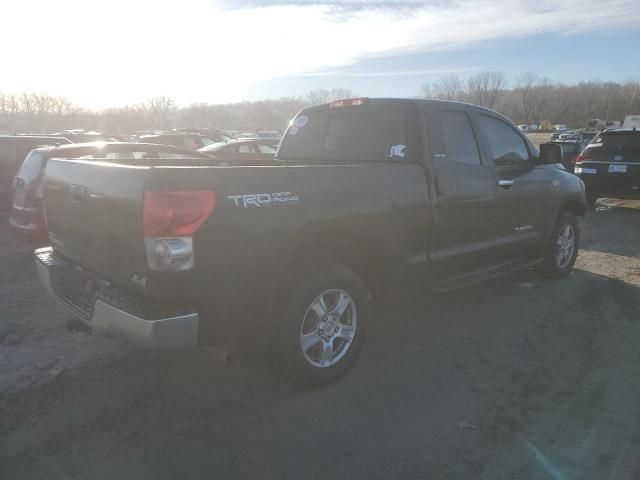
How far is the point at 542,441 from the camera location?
2820mm

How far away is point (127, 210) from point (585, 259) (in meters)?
6.57

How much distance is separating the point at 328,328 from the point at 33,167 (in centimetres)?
472

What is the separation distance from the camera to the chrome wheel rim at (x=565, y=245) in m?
5.79

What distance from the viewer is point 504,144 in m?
4.91

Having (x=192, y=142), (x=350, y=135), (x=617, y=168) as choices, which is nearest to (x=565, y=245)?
(x=350, y=135)

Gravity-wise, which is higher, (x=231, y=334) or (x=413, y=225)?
(x=413, y=225)

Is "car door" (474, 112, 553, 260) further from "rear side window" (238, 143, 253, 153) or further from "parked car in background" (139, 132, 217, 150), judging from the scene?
"parked car in background" (139, 132, 217, 150)

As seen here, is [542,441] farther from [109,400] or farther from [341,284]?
[109,400]

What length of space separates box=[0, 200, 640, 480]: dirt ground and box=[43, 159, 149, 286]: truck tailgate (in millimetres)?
919

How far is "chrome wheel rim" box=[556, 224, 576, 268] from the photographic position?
5.79 meters

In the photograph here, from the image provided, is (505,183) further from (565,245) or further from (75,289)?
(75,289)

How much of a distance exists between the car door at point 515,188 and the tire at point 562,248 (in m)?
0.41

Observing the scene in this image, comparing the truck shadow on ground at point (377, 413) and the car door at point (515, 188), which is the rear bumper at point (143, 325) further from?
the car door at point (515, 188)

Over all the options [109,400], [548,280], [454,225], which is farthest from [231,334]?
[548,280]
